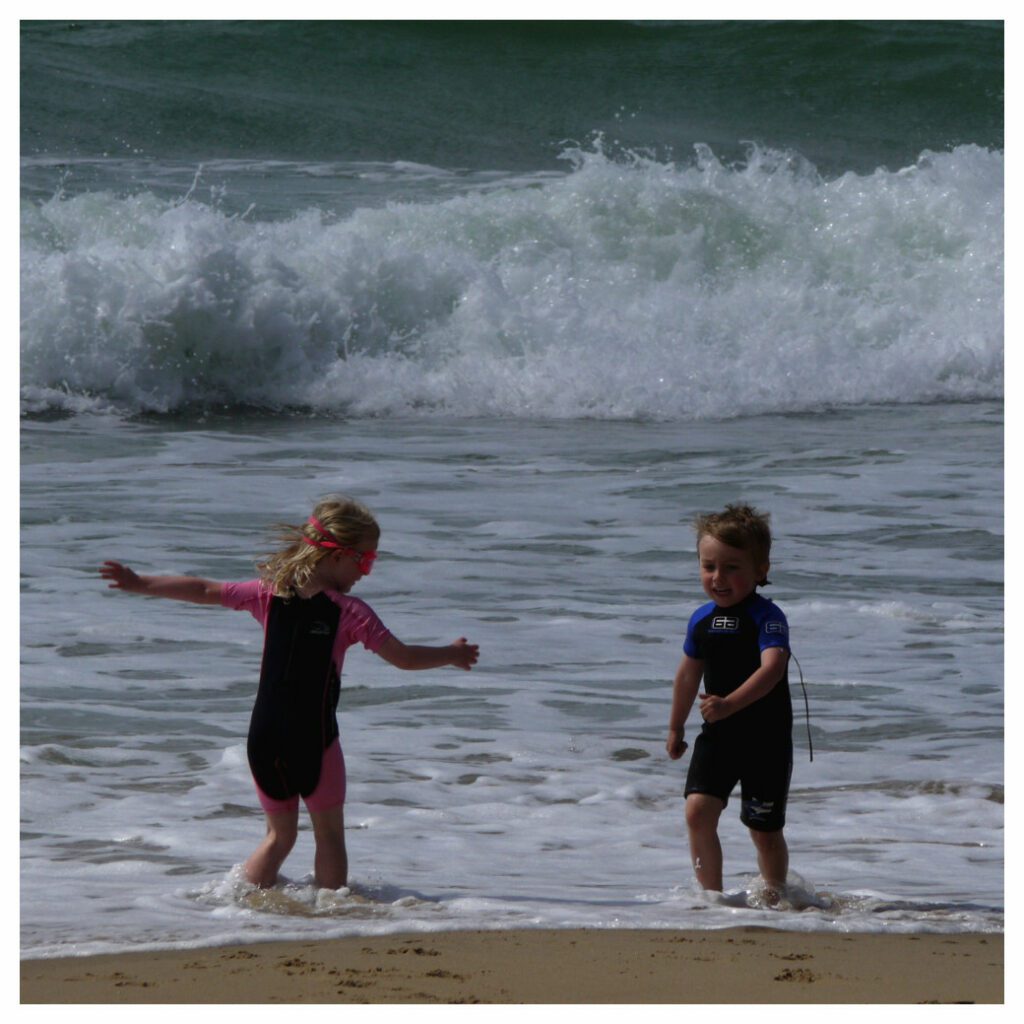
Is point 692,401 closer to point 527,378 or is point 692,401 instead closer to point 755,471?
point 527,378

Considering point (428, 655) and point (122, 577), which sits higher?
point (122, 577)

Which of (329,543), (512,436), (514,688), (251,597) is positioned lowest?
(514,688)

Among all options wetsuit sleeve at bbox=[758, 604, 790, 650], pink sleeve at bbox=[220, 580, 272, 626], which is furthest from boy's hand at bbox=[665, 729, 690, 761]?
pink sleeve at bbox=[220, 580, 272, 626]

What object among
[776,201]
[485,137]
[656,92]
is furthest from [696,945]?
[656,92]

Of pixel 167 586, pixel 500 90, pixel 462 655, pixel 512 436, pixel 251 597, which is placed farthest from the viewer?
pixel 500 90

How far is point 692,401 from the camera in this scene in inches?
506

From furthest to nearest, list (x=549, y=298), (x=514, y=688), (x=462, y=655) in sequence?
(x=549, y=298) → (x=514, y=688) → (x=462, y=655)

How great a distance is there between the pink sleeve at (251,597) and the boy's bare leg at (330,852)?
54 cm

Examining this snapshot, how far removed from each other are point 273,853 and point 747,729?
50.2 inches

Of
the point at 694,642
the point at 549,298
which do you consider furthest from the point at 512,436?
the point at 694,642

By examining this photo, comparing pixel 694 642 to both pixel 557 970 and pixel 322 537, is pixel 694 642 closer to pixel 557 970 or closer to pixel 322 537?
pixel 322 537

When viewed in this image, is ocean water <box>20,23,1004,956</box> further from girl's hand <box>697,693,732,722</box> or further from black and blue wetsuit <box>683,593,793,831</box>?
girl's hand <box>697,693,732,722</box>

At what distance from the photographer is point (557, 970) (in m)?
3.29

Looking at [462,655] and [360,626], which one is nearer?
[462,655]
